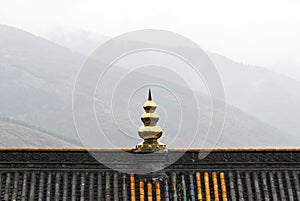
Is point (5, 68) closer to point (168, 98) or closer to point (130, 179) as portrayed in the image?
point (168, 98)

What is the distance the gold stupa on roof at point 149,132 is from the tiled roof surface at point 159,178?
0.58 metres

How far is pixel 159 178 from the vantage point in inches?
426

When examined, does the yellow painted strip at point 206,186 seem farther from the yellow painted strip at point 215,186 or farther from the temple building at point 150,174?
the yellow painted strip at point 215,186

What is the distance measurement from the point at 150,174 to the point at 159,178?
226 millimetres

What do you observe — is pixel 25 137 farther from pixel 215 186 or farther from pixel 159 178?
pixel 215 186

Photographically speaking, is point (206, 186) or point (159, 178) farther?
point (159, 178)

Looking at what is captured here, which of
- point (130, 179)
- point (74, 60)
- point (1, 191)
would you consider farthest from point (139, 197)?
point (74, 60)

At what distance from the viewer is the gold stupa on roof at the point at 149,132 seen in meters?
10.8

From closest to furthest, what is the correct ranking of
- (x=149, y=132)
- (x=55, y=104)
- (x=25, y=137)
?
(x=149, y=132) < (x=25, y=137) < (x=55, y=104)

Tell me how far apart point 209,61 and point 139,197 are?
11.2 feet

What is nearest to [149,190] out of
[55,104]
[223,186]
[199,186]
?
[199,186]

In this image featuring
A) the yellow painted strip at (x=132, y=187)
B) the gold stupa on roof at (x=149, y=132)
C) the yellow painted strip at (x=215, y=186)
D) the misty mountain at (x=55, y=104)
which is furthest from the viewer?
the misty mountain at (x=55, y=104)

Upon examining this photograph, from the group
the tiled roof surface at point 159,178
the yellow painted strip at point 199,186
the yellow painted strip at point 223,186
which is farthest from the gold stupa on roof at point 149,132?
the yellow painted strip at point 223,186

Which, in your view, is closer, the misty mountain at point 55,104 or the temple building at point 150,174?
the temple building at point 150,174
